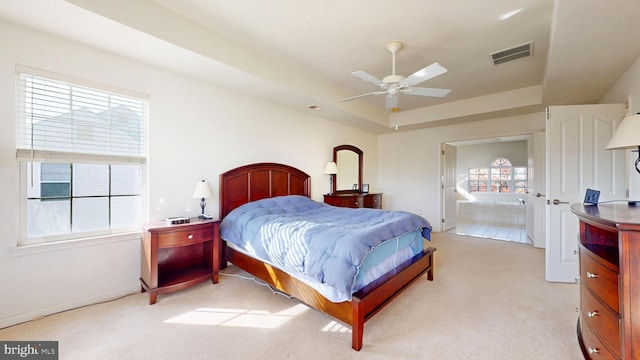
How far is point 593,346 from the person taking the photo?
1537mm

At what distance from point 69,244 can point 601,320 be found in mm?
3988

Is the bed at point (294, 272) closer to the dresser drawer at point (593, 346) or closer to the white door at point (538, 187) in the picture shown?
the dresser drawer at point (593, 346)

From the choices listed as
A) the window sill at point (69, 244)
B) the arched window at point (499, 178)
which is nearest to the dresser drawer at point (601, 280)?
the window sill at point (69, 244)

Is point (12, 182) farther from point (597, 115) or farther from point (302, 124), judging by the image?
point (597, 115)

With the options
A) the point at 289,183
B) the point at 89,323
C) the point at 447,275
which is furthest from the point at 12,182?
the point at 447,275

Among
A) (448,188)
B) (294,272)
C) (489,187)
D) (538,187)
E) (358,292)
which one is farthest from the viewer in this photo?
(489,187)

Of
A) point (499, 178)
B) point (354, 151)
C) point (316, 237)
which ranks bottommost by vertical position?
point (316, 237)

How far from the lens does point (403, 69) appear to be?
11.5 ft

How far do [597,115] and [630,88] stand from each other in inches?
13.2

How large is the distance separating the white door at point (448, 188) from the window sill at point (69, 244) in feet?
18.7

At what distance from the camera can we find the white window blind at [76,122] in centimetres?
223

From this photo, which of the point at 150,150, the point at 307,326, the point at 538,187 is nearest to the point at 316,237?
the point at 307,326

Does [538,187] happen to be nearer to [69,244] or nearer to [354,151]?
[354,151]

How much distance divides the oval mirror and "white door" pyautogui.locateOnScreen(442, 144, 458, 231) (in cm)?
190
